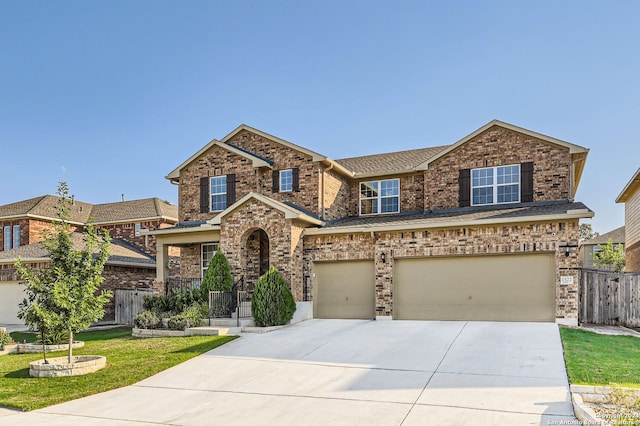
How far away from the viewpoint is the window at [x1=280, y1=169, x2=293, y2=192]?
1952 cm

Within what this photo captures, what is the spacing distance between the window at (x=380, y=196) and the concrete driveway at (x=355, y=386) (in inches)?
319

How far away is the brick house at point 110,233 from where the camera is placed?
885 inches

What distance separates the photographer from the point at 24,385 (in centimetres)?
952

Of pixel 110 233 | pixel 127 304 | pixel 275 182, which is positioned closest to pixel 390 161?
pixel 275 182

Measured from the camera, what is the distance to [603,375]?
8031 millimetres

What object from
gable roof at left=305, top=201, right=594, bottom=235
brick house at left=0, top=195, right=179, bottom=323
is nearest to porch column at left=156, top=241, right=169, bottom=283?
brick house at left=0, top=195, right=179, bottom=323

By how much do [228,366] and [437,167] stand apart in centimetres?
1180

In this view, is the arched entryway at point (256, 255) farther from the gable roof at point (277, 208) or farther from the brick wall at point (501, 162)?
the brick wall at point (501, 162)

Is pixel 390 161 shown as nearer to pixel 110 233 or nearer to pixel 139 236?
pixel 139 236

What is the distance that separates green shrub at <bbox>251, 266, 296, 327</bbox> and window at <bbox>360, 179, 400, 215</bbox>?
252 inches

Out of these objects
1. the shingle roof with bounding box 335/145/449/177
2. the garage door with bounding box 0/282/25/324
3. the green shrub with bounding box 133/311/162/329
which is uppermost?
the shingle roof with bounding box 335/145/449/177

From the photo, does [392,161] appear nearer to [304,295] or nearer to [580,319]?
[304,295]

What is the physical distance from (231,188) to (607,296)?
14331 mm

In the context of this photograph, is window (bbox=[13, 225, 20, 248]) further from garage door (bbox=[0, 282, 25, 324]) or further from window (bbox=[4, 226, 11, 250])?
garage door (bbox=[0, 282, 25, 324])
